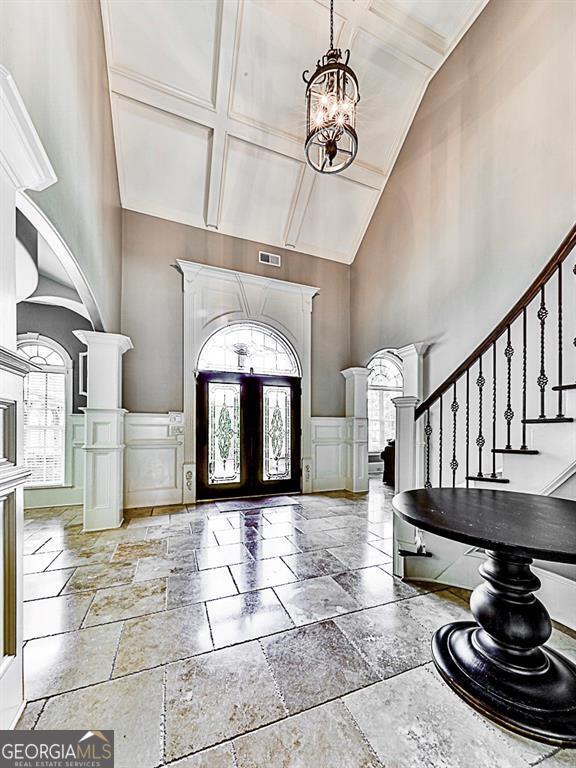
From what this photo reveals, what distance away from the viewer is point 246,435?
17.6 ft

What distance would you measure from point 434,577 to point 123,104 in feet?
19.9

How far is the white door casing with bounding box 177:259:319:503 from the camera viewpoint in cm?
496

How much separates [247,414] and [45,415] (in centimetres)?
289

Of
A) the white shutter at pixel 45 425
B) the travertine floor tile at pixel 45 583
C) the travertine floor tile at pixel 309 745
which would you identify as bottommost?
the travertine floor tile at pixel 45 583

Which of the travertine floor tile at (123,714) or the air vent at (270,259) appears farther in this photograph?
the air vent at (270,259)

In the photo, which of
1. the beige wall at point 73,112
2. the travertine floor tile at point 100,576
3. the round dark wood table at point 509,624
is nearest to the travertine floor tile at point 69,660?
the travertine floor tile at point 100,576

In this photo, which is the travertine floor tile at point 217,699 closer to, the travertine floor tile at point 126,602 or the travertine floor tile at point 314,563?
the travertine floor tile at point 126,602

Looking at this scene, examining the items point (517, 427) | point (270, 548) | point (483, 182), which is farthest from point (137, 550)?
point (483, 182)

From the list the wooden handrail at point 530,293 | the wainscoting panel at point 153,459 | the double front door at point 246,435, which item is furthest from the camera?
the double front door at point 246,435

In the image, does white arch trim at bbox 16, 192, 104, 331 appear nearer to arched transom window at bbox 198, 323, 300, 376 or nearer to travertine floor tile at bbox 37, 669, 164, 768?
arched transom window at bbox 198, 323, 300, 376

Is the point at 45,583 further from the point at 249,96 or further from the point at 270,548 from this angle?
the point at 249,96

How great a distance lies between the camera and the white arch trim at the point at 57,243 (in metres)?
1.73

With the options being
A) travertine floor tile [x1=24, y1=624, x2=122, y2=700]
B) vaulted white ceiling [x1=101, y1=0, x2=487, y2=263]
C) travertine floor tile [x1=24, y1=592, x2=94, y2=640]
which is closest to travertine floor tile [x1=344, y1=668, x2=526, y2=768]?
travertine floor tile [x1=24, y1=624, x2=122, y2=700]

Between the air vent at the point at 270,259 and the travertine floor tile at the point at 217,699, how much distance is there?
519 cm
